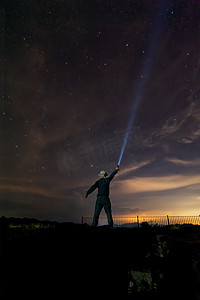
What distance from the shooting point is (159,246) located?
4.39m

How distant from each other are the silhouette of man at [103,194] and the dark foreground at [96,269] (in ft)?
11.0

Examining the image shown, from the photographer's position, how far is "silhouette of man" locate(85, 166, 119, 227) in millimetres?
8022

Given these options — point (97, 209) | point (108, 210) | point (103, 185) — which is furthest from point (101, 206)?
point (103, 185)

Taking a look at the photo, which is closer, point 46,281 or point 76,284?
point 46,281

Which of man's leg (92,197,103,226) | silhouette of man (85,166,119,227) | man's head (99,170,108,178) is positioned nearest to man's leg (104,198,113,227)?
silhouette of man (85,166,119,227)

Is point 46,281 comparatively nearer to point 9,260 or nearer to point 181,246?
point 9,260

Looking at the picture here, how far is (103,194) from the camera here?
8.42 m

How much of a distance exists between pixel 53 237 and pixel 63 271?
4.84 ft

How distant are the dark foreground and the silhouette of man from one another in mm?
3346

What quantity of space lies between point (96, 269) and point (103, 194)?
15.4 ft

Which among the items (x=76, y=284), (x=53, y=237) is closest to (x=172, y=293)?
(x=76, y=284)

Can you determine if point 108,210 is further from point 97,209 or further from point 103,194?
point 103,194

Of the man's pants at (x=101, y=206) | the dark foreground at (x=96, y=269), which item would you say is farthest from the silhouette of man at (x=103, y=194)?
the dark foreground at (x=96, y=269)

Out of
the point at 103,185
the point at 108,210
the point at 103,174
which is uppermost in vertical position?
the point at 103,174
